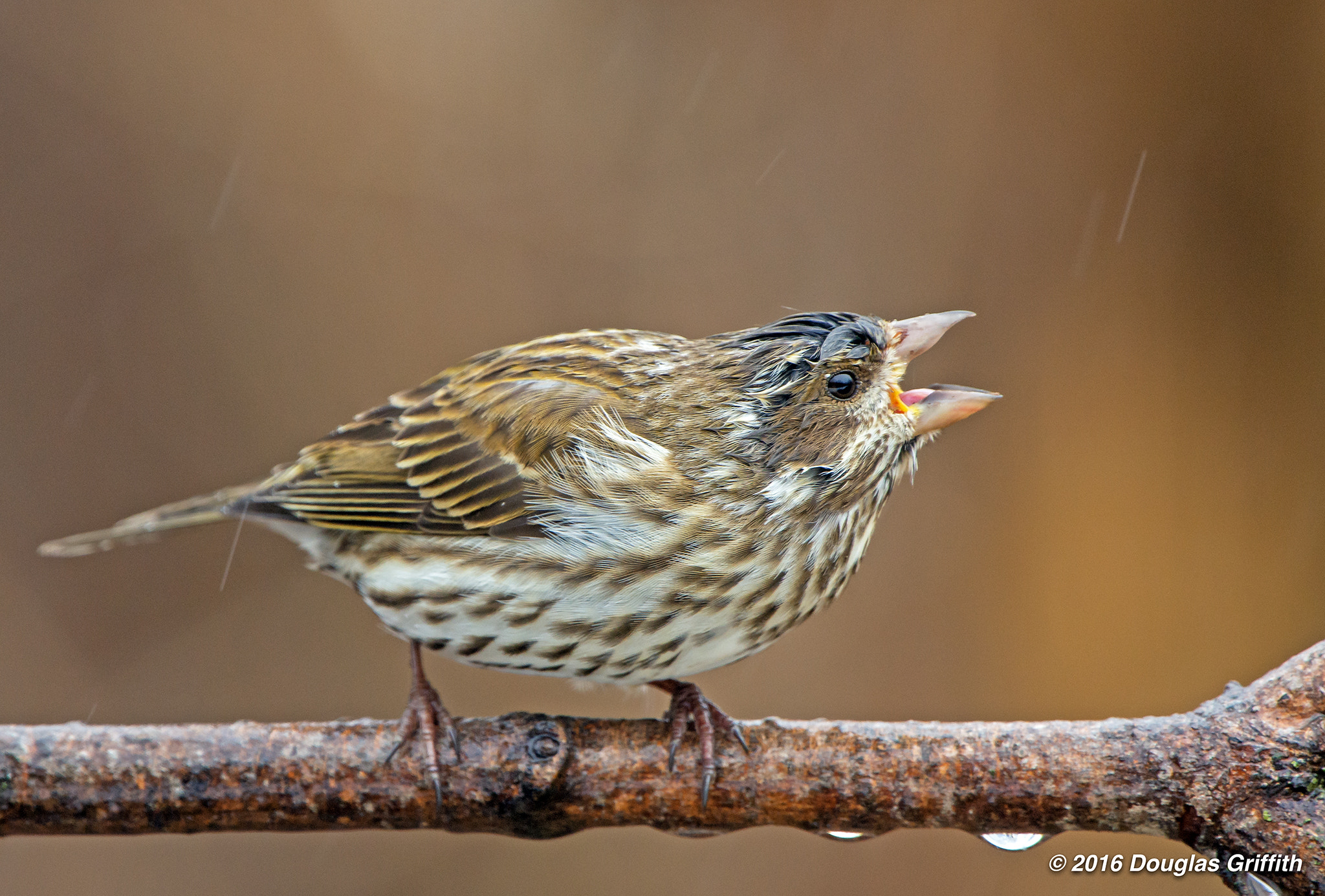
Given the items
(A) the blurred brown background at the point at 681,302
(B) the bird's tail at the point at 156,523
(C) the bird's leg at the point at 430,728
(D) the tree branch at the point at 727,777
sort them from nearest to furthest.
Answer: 1. (D) the tree branch at the point at 727,777
2. (C) the bird's leg at the point at 430,728
3. (B) the bird's tail at the point at 156,523
4. (A) the blurred brown background at the point at 681,302

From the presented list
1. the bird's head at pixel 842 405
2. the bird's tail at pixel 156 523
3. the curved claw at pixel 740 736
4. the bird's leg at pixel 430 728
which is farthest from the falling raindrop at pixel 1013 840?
the bird's tail at pixel 156 523

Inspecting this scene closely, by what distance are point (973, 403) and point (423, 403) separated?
7.34 feet

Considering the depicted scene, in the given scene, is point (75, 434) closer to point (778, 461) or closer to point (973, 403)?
point (778, 461)

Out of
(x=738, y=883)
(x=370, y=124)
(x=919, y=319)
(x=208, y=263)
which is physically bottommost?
(x=738, y=883)

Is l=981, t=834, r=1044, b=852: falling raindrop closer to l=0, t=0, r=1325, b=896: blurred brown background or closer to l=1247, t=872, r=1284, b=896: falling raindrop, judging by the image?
l=1247, t=872, r=1284, b=896: falling raindrop

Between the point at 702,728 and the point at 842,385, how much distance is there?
1.21 meters

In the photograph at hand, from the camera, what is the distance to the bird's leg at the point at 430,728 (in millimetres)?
3625

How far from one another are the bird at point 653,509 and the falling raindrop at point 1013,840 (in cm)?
76

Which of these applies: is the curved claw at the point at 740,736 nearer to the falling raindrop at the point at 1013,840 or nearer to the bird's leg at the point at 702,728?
the bird's leg at the point at 702,728

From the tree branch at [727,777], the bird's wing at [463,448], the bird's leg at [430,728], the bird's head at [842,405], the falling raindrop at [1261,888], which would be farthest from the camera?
the bird's wing at [463,448]

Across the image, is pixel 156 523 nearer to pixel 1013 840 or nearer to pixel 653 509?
pixel 653 509

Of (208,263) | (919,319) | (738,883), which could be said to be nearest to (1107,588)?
(738,883)

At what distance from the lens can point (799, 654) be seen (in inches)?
271

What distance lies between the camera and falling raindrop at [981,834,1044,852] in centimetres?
350
